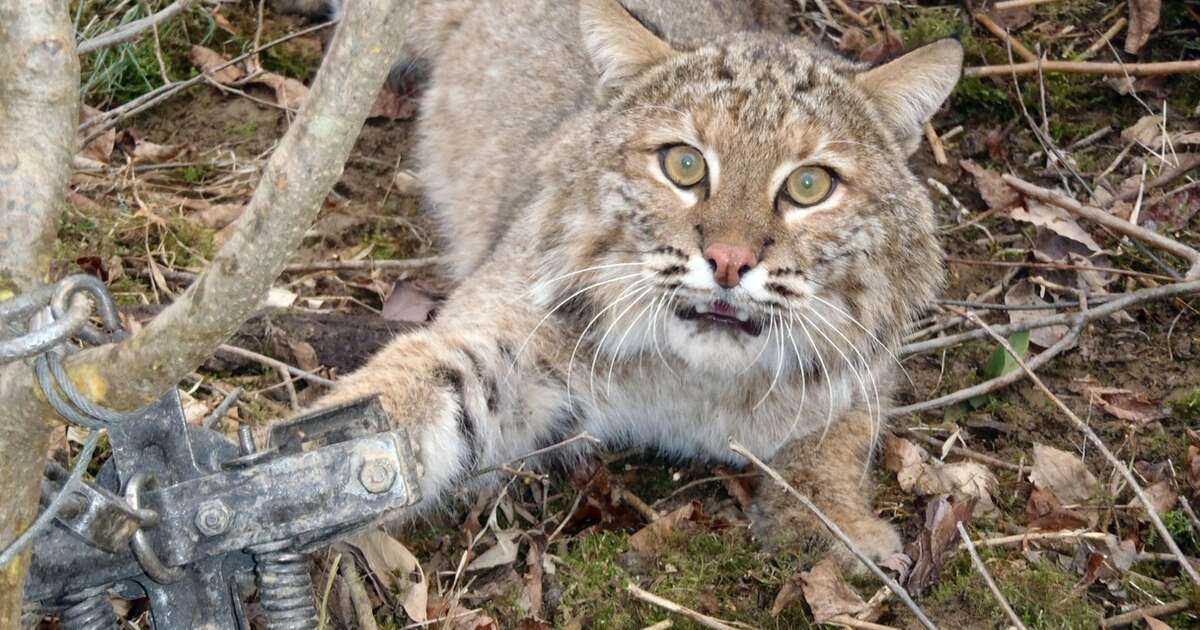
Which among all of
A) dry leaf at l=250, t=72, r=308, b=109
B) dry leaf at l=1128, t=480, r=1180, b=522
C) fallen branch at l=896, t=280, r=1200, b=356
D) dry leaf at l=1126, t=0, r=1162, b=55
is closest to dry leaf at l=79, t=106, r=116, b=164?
dry leaf at l=250, t=72, r=308, b=109

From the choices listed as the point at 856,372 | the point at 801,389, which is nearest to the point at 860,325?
the point at 856,372

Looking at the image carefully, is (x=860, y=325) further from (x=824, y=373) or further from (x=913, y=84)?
(x=913, y=84)

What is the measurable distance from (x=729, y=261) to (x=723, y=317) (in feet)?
1.20

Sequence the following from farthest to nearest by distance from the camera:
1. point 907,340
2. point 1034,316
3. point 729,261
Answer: point 1034,316, point 907,340, point 729,261

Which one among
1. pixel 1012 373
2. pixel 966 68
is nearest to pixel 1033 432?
pixel 1012 373

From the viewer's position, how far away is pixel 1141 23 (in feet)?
19.9

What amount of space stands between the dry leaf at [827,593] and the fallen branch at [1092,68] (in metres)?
2.79

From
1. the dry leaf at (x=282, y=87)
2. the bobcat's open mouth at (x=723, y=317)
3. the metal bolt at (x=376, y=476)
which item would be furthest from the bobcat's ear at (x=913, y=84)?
the dry leaf at (x=282, y=87)

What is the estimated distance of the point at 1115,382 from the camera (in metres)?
4.96

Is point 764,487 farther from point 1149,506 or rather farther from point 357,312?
point 357,312

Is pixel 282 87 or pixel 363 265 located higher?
pixel 282 87

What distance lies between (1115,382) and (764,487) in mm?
1527

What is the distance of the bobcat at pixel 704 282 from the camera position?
153 inches

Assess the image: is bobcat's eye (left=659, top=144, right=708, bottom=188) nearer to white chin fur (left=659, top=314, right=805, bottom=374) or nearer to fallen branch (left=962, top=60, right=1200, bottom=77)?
white chin fur (left=659, top=314, right=805, bottom=374)
